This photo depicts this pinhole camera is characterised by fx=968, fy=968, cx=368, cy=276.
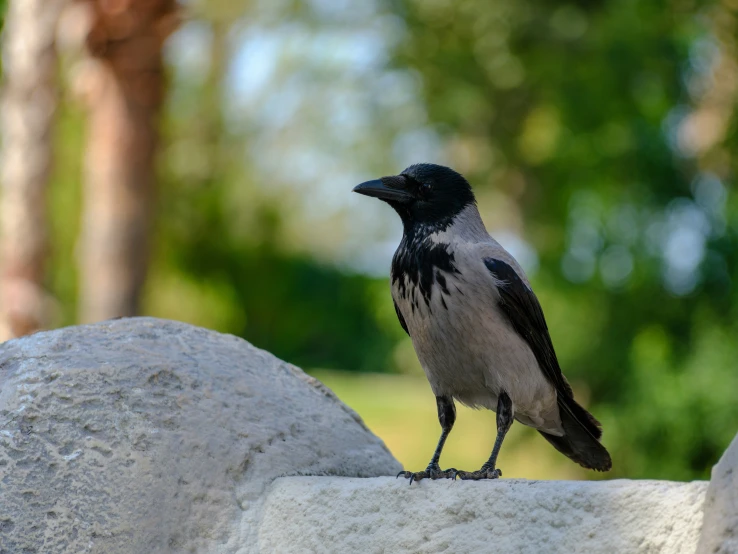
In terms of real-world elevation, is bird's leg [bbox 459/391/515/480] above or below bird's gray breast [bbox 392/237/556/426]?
below

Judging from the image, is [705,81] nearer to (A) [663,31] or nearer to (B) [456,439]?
(A) [663,31]

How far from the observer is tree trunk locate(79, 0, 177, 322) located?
10758 mm

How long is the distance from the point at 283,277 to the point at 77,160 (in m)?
Answer: 5.18

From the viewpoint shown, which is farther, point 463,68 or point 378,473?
point 463,68

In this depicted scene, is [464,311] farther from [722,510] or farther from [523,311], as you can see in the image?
[722,510]

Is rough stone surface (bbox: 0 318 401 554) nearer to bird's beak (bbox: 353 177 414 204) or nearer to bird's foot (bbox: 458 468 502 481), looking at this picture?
bird's foot (bbox: 458 468 502 481)

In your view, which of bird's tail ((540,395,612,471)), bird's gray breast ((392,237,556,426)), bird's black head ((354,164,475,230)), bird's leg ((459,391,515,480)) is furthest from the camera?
bird's tail ((540,395,612,471))

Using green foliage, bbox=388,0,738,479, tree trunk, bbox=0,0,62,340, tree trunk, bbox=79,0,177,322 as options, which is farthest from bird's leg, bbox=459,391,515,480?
tree trunk, bbox=79,0,177,322

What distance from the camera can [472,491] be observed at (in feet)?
10.8

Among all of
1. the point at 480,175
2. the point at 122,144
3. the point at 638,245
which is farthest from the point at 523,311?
the point at 480,175

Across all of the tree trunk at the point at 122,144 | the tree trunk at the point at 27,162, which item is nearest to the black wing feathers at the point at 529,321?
the tree trunk at the point at 27,162

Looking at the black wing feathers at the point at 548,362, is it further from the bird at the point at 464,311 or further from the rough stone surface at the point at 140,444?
the rough stone surface at the point at 140,444

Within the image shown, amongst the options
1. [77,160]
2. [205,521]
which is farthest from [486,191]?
[205,521]

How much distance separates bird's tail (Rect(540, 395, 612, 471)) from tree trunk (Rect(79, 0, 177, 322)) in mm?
6968
